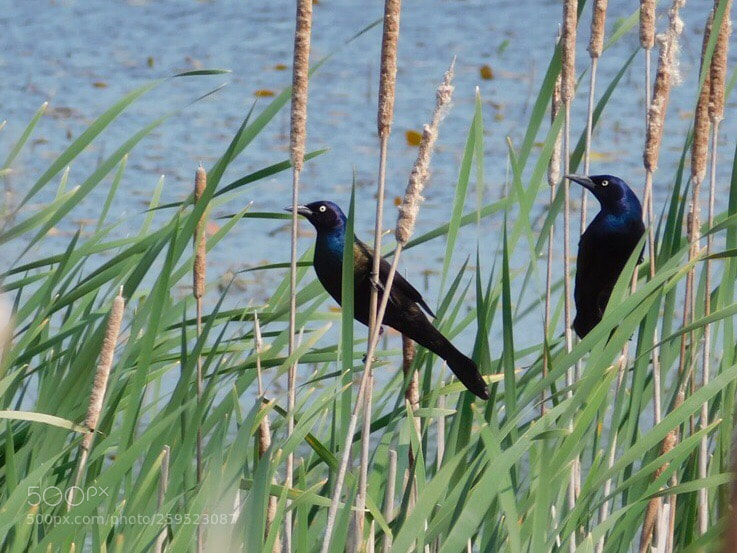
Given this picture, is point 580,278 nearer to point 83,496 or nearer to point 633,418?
point 633,418

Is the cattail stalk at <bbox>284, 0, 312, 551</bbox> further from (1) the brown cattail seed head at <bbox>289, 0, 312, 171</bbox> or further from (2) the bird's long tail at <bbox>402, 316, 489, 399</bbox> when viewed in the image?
(2) the bird's long tail at <bbox>402, 316, 489, 399</bbox>

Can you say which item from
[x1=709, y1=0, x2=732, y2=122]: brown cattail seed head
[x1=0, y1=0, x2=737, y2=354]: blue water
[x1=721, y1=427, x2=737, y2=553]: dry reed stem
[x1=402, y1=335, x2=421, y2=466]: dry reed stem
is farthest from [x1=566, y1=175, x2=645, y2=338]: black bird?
[x1=0, y1=0, x2=737, y2=354]: blue water

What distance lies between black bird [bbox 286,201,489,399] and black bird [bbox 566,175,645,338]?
0.91ft

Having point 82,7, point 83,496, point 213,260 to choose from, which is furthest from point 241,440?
point 82,7

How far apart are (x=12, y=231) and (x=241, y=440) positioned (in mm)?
688

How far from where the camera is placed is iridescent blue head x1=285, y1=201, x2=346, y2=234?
7.02 feet

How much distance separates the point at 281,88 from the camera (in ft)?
22.9

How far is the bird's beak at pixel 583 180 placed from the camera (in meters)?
1.91

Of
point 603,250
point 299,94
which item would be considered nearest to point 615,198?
point 603,250

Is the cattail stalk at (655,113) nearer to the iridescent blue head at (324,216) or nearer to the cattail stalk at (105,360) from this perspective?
the iridescent blue head at (324,216)

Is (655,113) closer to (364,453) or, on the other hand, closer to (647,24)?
(647,24)

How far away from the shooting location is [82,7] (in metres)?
8.85

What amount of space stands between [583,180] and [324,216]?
0.48 meters

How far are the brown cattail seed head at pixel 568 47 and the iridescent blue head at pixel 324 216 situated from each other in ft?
1.71
